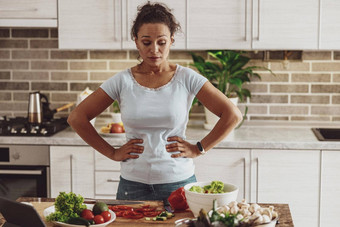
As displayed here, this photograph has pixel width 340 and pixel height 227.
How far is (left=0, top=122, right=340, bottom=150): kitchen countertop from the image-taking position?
3.18 m

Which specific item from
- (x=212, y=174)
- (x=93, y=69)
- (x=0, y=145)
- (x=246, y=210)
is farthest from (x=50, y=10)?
(x=246, y=210)

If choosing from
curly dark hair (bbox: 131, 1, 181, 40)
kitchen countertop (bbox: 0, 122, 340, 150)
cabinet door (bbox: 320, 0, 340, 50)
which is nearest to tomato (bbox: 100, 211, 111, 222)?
curly dark hair (bbox: 131, 1, 181, 40)

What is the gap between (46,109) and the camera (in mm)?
3680

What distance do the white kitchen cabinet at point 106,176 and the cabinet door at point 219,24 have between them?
977mm

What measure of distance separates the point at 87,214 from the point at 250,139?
5.58 ft

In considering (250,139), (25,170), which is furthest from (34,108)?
(250,139)

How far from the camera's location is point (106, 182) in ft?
11.0

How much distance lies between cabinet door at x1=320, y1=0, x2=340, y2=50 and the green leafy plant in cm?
47

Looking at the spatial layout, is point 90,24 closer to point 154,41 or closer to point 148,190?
point 154,41

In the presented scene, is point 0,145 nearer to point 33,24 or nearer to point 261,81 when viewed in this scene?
point 33,24

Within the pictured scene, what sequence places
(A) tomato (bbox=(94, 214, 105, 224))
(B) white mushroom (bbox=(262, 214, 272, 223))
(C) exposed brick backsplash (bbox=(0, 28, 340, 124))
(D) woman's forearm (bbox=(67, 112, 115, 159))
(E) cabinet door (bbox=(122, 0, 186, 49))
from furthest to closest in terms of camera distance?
(C) exposed brick backsplash (bbox=(0, 28, 340, 124)) < (E) cabinet door (bbox=(122, 0, 186, 49)) < (D) woman's forearm (bbox=(67, 112, 115, 159)) < (A) tomato (bbox=(94, 214, 105, 224)) < (B) white mushroom (bbox=(262, 214, 272, 223))

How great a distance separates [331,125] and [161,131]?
6.28 ft

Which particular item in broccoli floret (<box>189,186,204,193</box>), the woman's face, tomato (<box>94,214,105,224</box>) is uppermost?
the woman's face

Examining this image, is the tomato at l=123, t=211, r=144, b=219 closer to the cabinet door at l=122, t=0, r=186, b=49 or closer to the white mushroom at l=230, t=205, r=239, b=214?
the white mushroom at l=230, t=205, r=239, b=214
